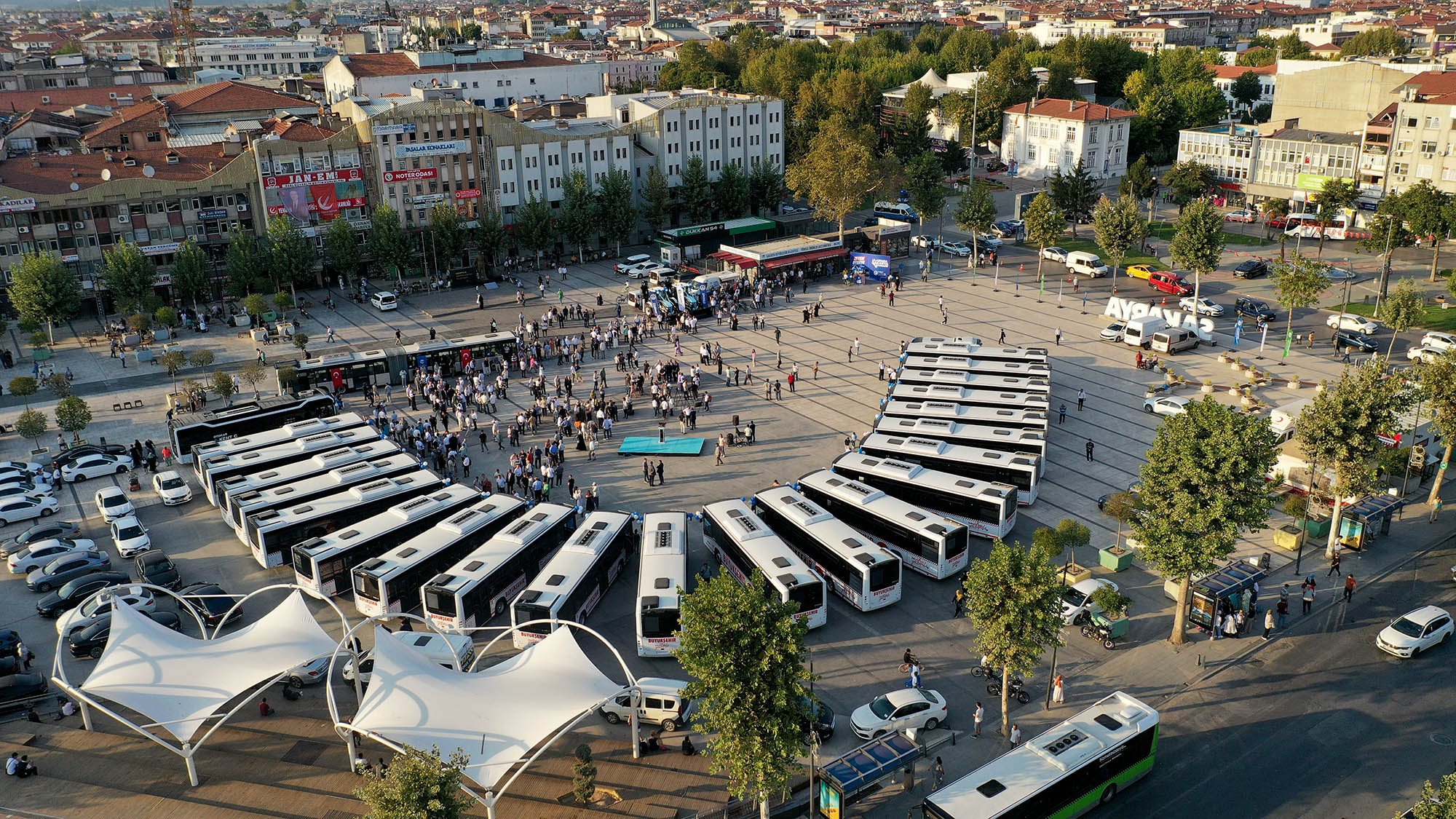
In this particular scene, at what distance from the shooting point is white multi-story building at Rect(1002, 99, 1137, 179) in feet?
357

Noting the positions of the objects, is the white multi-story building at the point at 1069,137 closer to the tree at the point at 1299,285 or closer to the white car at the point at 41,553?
the tree at the point at 1299,285

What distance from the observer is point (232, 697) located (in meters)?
27.5

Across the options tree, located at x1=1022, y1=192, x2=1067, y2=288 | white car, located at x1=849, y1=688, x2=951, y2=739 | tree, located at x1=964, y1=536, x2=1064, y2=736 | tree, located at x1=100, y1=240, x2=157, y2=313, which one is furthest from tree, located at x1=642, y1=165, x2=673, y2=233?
tree, located at x1=964, y1=536, x2=1064, y2=736

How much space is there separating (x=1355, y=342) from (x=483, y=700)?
54291 mm

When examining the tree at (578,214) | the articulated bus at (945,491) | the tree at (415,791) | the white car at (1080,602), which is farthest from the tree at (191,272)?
the white car at (1080,602)

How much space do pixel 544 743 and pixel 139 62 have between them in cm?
18538

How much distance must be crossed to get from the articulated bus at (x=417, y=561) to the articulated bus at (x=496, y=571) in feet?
1.68

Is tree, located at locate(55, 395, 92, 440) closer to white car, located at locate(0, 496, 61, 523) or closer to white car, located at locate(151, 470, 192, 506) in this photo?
white car, located at locate(0, 496, 61, 523)

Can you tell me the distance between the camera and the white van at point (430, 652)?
30219mm

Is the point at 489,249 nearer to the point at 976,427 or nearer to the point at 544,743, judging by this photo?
the point at 976,427

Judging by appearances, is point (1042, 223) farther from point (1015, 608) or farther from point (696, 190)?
point (1015, 608)

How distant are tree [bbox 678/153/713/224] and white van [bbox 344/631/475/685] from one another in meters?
66.2

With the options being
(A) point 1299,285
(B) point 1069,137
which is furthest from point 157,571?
(B) point 1069,137

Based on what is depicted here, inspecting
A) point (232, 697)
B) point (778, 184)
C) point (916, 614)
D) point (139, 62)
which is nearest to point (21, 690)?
point (232, 697)
